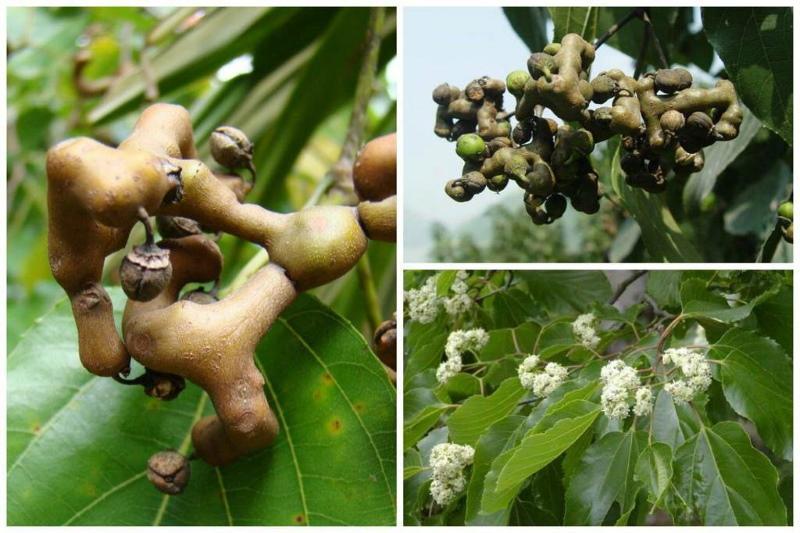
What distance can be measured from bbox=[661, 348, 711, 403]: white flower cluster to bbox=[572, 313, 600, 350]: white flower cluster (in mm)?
67

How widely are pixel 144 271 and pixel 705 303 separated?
1.65 feet

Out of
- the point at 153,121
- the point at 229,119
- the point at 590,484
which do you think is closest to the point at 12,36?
the point at 229,119

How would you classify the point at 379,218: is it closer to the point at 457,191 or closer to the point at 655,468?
the point at 457,191

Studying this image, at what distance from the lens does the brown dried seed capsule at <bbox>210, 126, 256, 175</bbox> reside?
797 millimetres

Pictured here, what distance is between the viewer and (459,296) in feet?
3.07

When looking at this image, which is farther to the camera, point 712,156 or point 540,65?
point 712,156

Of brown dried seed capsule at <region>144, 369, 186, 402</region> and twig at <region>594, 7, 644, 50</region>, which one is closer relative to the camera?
brown dried seed capsule at <region>144, 369, 186, 402</region>

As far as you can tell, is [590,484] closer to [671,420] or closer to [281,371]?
[671,420]

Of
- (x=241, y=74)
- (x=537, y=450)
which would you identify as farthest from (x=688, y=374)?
(x=241, y=74)

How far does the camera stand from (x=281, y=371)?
0.86m

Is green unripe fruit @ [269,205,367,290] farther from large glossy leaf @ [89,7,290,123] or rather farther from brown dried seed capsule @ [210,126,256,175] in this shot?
large glossy leaf @ [89,7,290,123]

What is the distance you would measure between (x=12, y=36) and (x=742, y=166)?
960 millimetres

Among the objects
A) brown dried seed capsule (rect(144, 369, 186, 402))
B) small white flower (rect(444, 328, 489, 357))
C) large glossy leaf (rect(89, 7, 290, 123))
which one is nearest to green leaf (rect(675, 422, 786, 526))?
small white flower (rect(444, 328, 489, 357))

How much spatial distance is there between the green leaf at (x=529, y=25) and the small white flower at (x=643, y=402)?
0.39 metres
